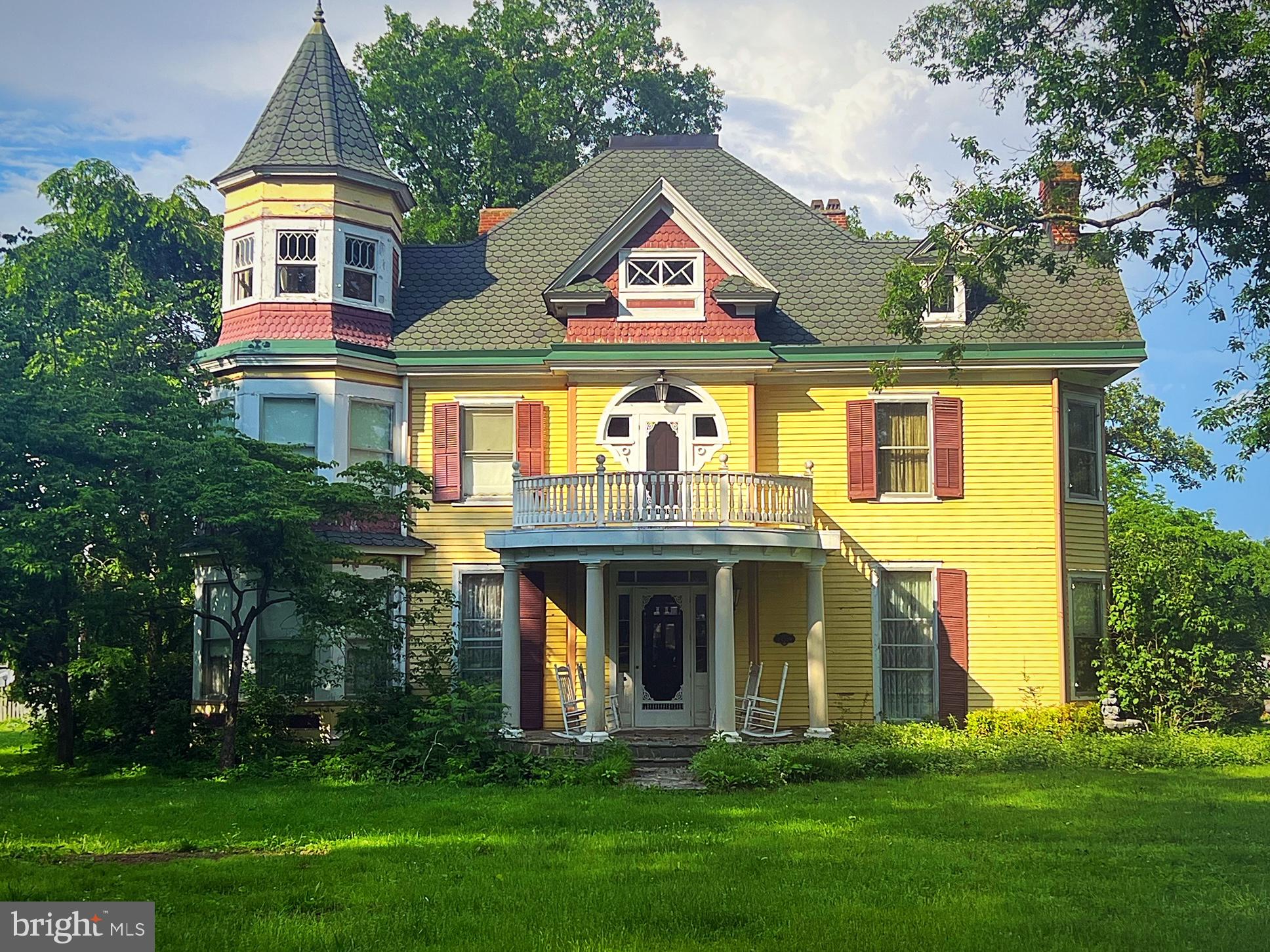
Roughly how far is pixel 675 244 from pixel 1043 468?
23.4ft

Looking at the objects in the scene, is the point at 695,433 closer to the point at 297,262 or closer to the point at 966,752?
the point at 966,752

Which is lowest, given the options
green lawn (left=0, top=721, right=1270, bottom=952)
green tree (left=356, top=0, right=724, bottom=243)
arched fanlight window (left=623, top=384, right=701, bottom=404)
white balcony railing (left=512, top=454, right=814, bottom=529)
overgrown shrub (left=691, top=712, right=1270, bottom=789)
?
green lawn (left=0, top=721, right=1270, bottom=952)

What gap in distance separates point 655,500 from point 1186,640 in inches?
358

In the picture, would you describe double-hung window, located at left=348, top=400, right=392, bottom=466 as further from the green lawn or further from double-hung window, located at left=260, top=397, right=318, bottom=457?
the green lawn

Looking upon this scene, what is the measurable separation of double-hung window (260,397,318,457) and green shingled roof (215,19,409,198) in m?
3.91

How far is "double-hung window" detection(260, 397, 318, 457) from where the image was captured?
2086 cm

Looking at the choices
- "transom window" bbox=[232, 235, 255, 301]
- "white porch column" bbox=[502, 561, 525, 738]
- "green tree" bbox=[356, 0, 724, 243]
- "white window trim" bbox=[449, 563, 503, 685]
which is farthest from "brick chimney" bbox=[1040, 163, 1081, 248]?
"green tree" bbox=[356, 0, 724, 243]

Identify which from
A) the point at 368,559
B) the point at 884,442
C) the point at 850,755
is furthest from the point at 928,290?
the point at 368,559

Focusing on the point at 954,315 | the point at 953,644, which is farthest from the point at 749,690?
the point at 954,315

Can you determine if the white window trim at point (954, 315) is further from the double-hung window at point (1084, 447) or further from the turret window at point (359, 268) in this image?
the turret window at point (359, 268)

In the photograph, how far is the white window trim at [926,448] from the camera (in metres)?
21.1

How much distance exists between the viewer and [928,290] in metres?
17.0

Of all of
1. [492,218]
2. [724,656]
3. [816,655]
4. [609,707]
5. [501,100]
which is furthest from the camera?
[501,100]

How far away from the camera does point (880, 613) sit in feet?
68.8
